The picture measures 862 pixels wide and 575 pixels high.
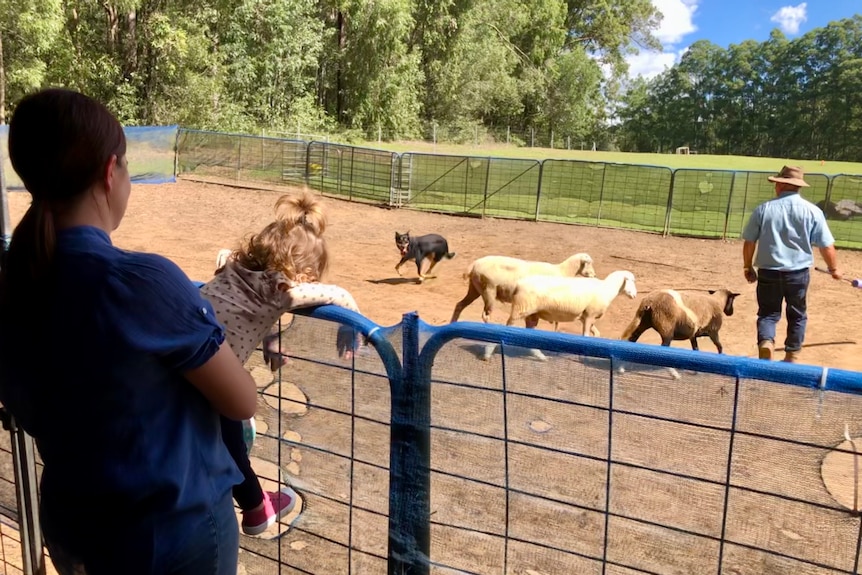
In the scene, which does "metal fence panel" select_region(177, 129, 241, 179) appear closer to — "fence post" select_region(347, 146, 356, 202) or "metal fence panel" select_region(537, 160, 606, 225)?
"fence post" select_region(347, 146, 356, 202)

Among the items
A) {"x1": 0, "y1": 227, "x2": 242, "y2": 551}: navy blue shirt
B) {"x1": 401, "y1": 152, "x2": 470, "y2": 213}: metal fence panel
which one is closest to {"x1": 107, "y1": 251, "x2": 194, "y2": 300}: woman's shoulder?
{"x1": 0, "y1": 227, "x2": 242, "y2": 551}: navy blue shirt

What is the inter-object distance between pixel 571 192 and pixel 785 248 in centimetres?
1488

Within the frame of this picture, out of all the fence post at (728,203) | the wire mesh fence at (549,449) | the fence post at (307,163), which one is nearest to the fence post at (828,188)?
the fence post at (728,203)

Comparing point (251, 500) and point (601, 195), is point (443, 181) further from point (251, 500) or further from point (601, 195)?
point (251, 500)

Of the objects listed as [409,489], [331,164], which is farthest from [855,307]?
[331,164]

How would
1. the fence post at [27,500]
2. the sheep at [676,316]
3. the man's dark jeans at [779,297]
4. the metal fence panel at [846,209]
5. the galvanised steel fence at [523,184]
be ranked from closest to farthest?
the fence post at [27,500], the man's dark jeans at [779,297], the sheep at [676,316], the metal fence panel at [846,209], the galvanised steel fence at [523,184]

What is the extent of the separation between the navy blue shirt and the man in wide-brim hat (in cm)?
613

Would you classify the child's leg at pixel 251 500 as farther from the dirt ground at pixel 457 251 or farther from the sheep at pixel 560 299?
the dirt ground at pixel 457 251

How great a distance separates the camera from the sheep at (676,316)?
7.26m

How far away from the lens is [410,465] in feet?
7.20

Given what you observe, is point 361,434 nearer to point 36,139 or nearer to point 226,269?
point 226,269

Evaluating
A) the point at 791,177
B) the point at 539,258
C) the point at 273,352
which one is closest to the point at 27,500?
the point at 273,352

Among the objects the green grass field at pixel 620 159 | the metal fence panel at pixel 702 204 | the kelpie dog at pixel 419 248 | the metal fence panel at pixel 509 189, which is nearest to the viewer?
the kelpie dog at pixel 419 248

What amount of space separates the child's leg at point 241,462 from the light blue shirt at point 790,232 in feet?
18.6
